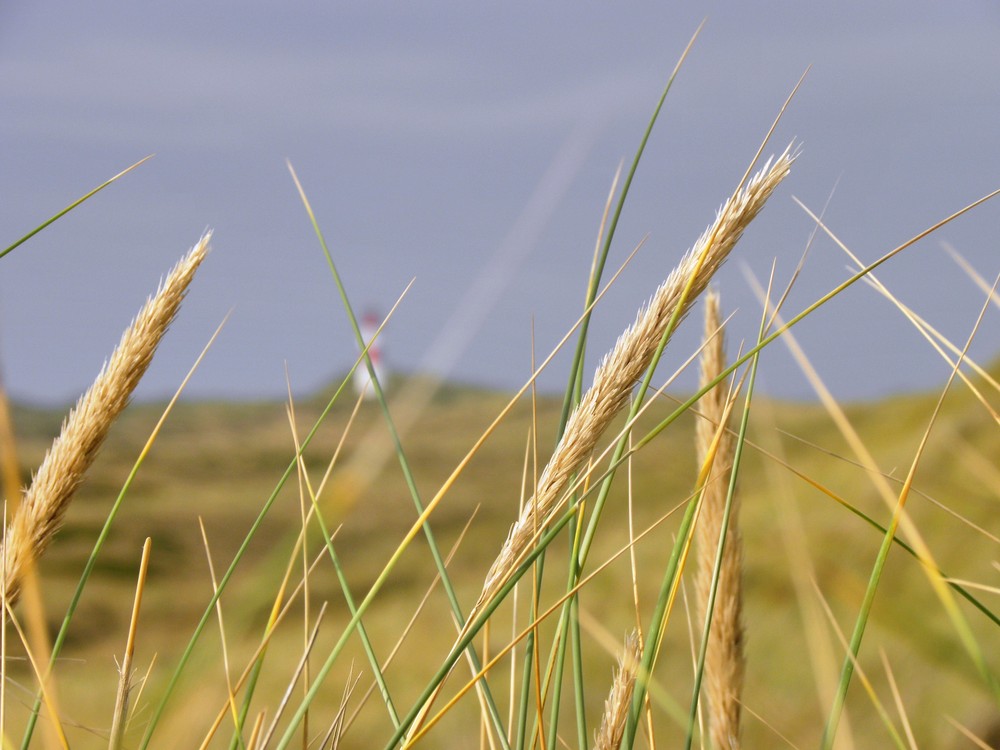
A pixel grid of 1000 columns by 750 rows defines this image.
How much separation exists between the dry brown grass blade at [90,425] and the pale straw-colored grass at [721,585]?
0.41 m

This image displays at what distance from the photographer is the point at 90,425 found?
1.95 feet

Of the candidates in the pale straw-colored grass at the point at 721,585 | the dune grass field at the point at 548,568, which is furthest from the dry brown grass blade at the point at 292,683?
the pale straw-colored grass at the point at 721,585

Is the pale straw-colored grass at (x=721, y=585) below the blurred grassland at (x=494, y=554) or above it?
above

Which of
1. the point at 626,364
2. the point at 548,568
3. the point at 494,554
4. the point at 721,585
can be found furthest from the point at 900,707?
the point at 548,568

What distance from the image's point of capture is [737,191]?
1.69 ft

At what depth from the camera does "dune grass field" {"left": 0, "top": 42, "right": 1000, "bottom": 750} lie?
1.70 feet

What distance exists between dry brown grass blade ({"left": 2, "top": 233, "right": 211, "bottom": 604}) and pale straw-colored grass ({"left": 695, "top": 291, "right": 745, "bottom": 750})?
41 cm

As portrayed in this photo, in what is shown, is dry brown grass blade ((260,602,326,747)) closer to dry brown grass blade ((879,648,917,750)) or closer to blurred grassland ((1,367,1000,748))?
blurred grassland ((1,367,1000,748))

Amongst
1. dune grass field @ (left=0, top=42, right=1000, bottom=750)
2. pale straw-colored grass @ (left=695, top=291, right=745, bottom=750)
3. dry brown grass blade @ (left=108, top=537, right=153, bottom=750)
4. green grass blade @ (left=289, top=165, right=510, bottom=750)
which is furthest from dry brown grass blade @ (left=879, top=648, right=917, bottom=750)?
dry brown grass blade @ (left=108, top=537, right=153, bottom=750)

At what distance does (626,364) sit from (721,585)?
14.1 inches

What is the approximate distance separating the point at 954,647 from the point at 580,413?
3515mm

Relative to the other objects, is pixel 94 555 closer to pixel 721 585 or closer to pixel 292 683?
pixel 292 683

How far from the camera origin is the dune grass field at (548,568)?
1.70 ft

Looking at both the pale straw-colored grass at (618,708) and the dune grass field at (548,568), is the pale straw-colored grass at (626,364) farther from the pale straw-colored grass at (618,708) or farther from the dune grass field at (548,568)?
the pale straw-colored grass at (618,708)
